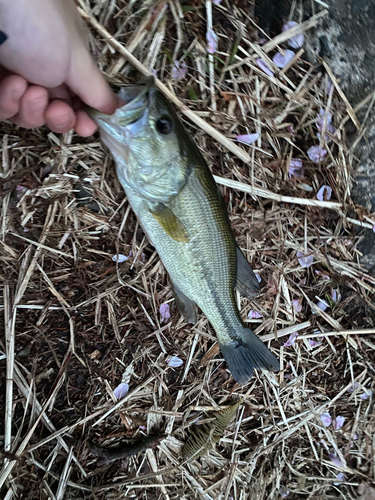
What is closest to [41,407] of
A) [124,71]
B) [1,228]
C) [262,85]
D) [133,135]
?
[1,228]

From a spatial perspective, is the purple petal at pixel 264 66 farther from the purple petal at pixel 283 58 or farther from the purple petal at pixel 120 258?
the purple petal at pixel 120 258

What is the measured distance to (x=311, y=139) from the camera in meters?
2.32

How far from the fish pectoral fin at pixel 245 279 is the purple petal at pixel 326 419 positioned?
130 centimetres

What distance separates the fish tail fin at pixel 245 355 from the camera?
215 cm

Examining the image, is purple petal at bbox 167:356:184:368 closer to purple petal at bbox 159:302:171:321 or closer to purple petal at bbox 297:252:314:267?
purple petal at bbox 159:302:171:321

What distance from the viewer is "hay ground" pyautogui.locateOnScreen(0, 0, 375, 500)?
76.4 inches

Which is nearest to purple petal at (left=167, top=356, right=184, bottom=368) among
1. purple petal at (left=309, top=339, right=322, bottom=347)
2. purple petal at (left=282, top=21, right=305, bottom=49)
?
purple petal at (left=309, top=339, right=322, bottom=347)

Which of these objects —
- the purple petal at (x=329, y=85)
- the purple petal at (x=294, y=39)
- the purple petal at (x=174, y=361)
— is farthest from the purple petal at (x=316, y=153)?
the purple petal at (x=174, y=361)

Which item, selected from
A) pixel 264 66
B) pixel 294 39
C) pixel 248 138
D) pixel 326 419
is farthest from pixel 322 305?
pixel 294 39

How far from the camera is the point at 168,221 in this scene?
185 centimetres

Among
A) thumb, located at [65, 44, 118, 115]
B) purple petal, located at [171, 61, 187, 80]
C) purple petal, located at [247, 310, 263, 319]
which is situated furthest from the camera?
purple petal, located at [247, 310, 263, 319]

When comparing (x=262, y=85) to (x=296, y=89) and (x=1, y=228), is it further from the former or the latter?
(x=1, y=228)

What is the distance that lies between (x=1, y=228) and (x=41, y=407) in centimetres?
113

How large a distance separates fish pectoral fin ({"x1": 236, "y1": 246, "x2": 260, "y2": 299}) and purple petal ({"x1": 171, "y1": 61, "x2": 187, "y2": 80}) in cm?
115
